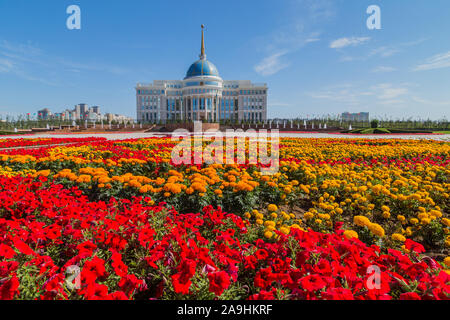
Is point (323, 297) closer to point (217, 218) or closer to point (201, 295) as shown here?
point (201, 295)

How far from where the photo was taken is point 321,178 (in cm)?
438

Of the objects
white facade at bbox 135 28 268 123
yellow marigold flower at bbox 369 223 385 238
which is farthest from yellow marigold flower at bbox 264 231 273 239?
white facade at bbox 135 28 268 123

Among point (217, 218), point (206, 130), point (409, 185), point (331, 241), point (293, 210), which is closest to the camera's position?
point (331, 241)

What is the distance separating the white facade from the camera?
63.4 meters

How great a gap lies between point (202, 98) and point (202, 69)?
29.2 feet

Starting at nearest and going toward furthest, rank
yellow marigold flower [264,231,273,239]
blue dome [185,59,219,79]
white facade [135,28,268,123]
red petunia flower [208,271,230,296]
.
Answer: red petunia flower [208,271,230,296]
yellow marigold flower [264,231,273,239]
white facade [135,28,268,123]
blue dome [185,59,219,79]

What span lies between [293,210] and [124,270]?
276cm

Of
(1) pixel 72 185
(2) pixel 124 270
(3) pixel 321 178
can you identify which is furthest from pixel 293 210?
(1) pixel 72 185

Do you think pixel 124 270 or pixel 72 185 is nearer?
pixel 124 270
